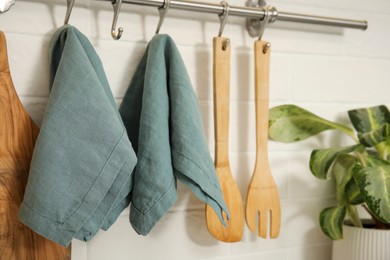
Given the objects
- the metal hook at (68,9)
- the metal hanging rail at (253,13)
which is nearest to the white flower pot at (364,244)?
the metal hanging rail at (253,13)

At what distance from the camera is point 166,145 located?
71cm

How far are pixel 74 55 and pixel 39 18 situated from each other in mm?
132

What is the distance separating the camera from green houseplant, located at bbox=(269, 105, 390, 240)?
0.83 metres

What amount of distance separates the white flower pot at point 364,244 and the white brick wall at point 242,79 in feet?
0.32

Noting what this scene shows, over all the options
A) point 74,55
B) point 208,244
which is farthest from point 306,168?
point 74,55

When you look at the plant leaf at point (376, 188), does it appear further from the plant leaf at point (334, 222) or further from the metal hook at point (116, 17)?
the metal hook at point (116, 17)

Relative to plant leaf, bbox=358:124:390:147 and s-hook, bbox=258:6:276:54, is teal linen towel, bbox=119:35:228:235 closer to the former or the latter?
s-hook, bbox=258:6:276:54

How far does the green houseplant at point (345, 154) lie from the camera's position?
2.73ft

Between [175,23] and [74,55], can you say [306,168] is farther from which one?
[74,55]

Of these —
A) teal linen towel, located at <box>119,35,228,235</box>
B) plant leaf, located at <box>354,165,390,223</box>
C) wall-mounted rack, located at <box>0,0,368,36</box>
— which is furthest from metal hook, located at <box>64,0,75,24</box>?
plant leaf, located at <box>354,165,390,223</box>

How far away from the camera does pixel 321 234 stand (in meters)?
0.98

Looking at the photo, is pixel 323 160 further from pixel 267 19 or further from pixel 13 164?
pixel 13 164

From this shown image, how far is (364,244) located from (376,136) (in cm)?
20

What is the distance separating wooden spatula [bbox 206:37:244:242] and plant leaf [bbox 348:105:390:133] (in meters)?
0.29
